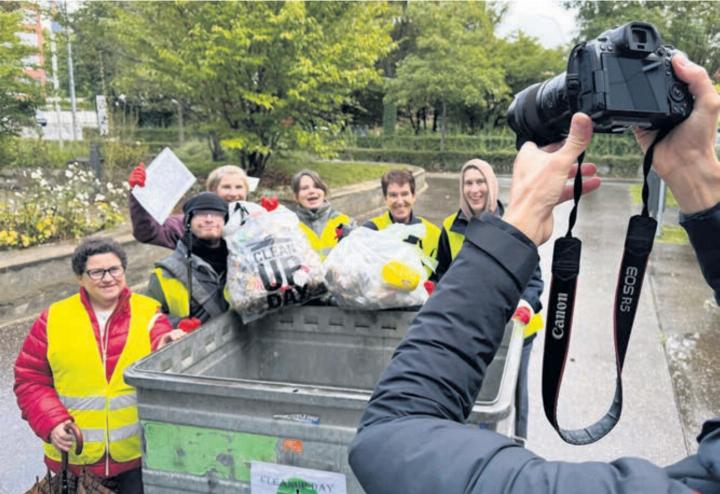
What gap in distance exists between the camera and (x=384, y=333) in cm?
271

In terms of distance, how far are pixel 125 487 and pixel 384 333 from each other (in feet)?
4.17

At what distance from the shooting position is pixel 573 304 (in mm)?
1315

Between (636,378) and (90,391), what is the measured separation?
432cm

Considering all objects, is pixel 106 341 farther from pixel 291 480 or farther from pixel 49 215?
pixel 49 215

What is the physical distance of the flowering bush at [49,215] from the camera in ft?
25.0

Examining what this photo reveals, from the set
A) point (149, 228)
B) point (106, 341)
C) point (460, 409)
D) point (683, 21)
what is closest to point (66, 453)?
point (106, 341)

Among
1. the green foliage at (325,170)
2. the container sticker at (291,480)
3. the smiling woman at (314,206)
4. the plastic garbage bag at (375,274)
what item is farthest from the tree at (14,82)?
the container sticker at (291,480)

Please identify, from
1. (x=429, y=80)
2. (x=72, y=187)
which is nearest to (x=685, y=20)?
(x=429, y=80)

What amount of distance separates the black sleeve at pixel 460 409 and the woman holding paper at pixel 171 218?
281 cm

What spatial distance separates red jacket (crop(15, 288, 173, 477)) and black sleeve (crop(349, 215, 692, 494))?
6.34 feet

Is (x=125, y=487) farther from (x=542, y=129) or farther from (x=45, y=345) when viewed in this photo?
(x=542, y=129)

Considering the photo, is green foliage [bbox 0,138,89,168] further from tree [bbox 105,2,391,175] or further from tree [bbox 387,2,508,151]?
tree [bbox 387,2,508,151]

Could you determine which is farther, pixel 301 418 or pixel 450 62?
pixel 450 62

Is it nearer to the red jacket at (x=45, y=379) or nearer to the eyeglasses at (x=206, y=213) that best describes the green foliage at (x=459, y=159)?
the eyeglasses at (x=206, y=213)
